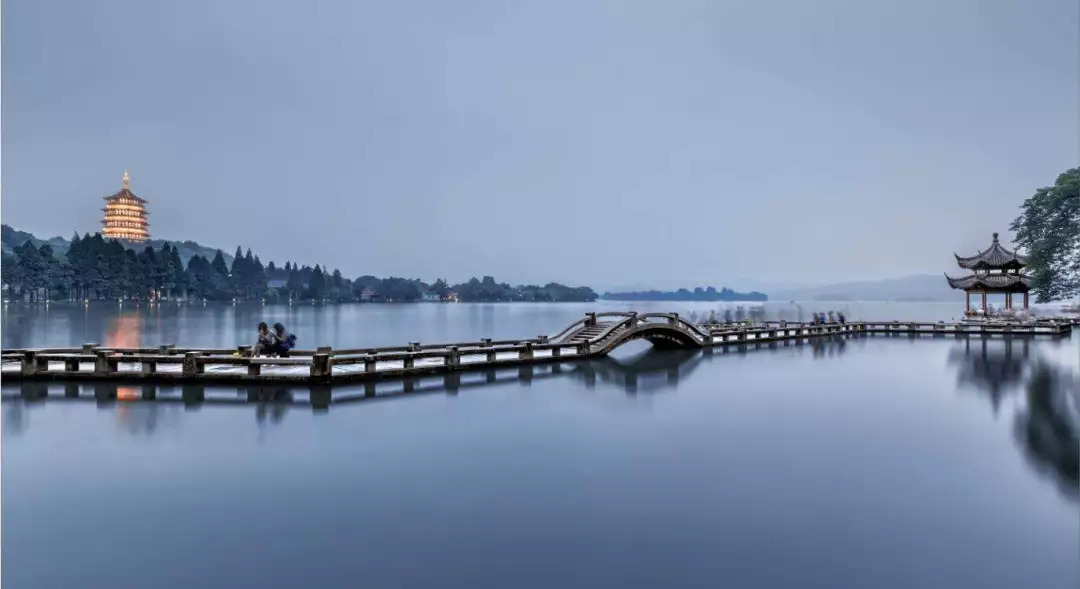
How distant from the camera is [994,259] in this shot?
127ft

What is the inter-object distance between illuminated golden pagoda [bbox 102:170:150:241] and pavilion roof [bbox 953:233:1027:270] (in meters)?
150

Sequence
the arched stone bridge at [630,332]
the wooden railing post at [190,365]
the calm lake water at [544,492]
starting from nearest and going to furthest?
1. the calm lake water at [544,492]
2. the wooden railing post at [190,365]
3. the arched stone bridge at [630,332]

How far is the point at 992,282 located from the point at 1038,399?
107 ft

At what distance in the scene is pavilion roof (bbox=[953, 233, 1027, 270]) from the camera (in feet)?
125

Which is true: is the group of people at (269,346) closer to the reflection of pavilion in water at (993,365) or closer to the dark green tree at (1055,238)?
the reflection of pavilion in water at (993,365)

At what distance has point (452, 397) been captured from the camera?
12.6m

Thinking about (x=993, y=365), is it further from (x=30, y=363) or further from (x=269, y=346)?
(x=30, y=363)

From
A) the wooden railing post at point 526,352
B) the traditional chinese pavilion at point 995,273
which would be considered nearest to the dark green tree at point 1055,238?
the traditional chinese pavilion at point 995,273

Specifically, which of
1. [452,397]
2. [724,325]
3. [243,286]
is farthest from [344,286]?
[452,397]

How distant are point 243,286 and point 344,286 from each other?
4189 cm

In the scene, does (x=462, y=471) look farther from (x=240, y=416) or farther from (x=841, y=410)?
(x=841, y=410)

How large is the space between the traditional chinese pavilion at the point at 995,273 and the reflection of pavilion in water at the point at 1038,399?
673 inches

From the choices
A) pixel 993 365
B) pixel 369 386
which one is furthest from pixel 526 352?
pixel 993 365

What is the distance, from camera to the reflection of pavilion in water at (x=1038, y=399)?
791 centimetres
